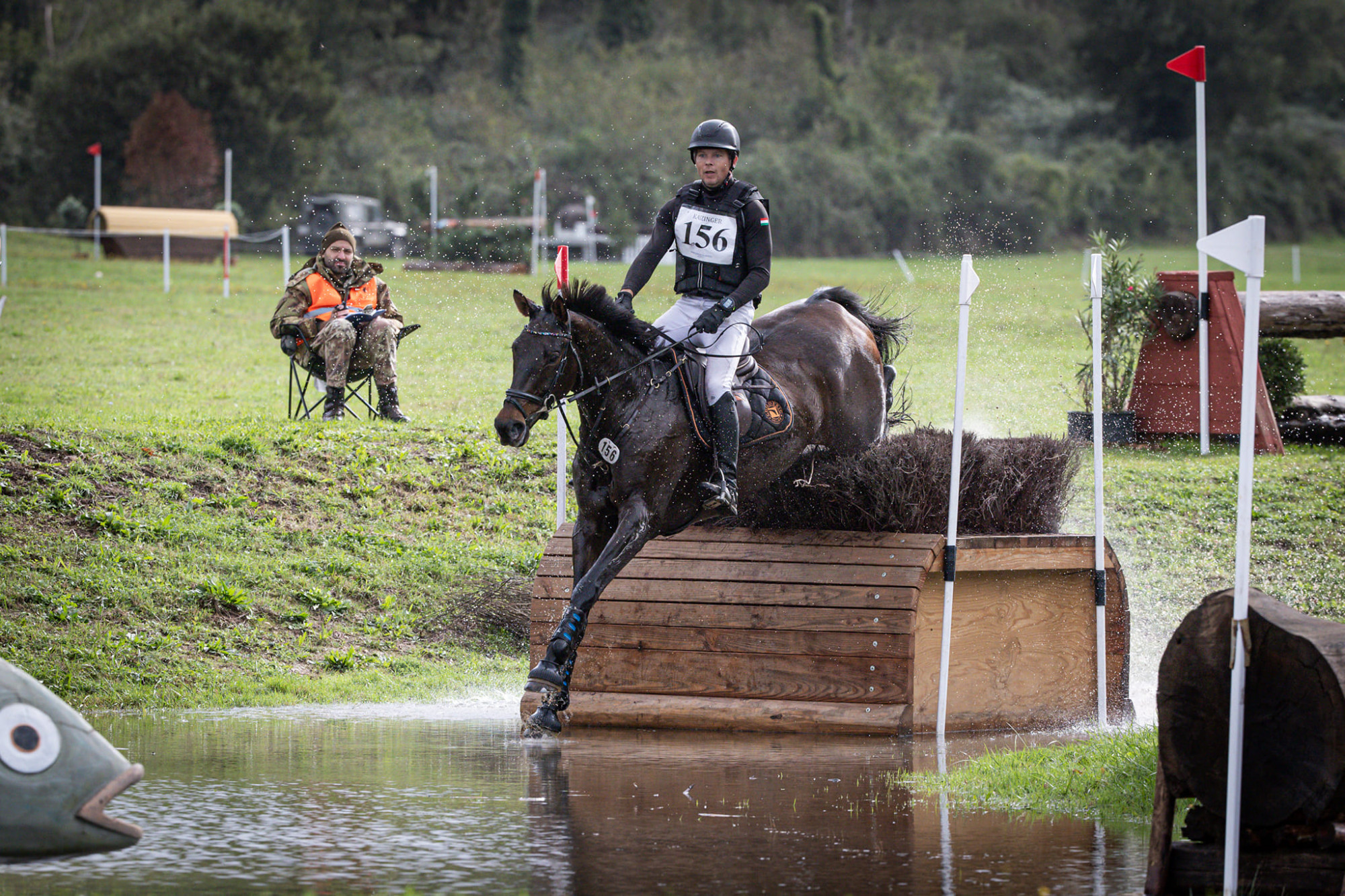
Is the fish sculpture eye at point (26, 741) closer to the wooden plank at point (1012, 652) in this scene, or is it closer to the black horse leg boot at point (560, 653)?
the black horse leg boot at point (560, 653)

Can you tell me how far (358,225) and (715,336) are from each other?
109 feet

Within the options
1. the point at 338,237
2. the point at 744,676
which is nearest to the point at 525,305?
the point at 744,676

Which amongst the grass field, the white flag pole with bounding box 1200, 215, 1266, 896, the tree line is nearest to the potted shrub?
the grass field

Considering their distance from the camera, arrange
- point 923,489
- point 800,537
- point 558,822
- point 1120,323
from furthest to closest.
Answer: point 1120,323, point 923,489, point 800,537, point 558,822

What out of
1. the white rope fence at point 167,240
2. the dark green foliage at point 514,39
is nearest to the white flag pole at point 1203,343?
the white rope fence at point 167,240

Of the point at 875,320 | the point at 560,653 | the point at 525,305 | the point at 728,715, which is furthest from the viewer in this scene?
the point at 875,320

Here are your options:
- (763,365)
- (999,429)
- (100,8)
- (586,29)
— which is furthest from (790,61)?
(763,365)

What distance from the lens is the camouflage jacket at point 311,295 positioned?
13258 mm

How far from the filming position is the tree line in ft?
150

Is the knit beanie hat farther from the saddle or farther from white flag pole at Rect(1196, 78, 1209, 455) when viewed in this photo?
white flag pole at Rect(1196, 78, 1209, 455)

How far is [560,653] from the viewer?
23.0ft

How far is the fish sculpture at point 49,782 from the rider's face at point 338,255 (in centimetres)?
955

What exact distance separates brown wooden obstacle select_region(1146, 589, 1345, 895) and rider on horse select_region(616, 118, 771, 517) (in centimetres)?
322

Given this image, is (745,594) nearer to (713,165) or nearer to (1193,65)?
(713,165)
